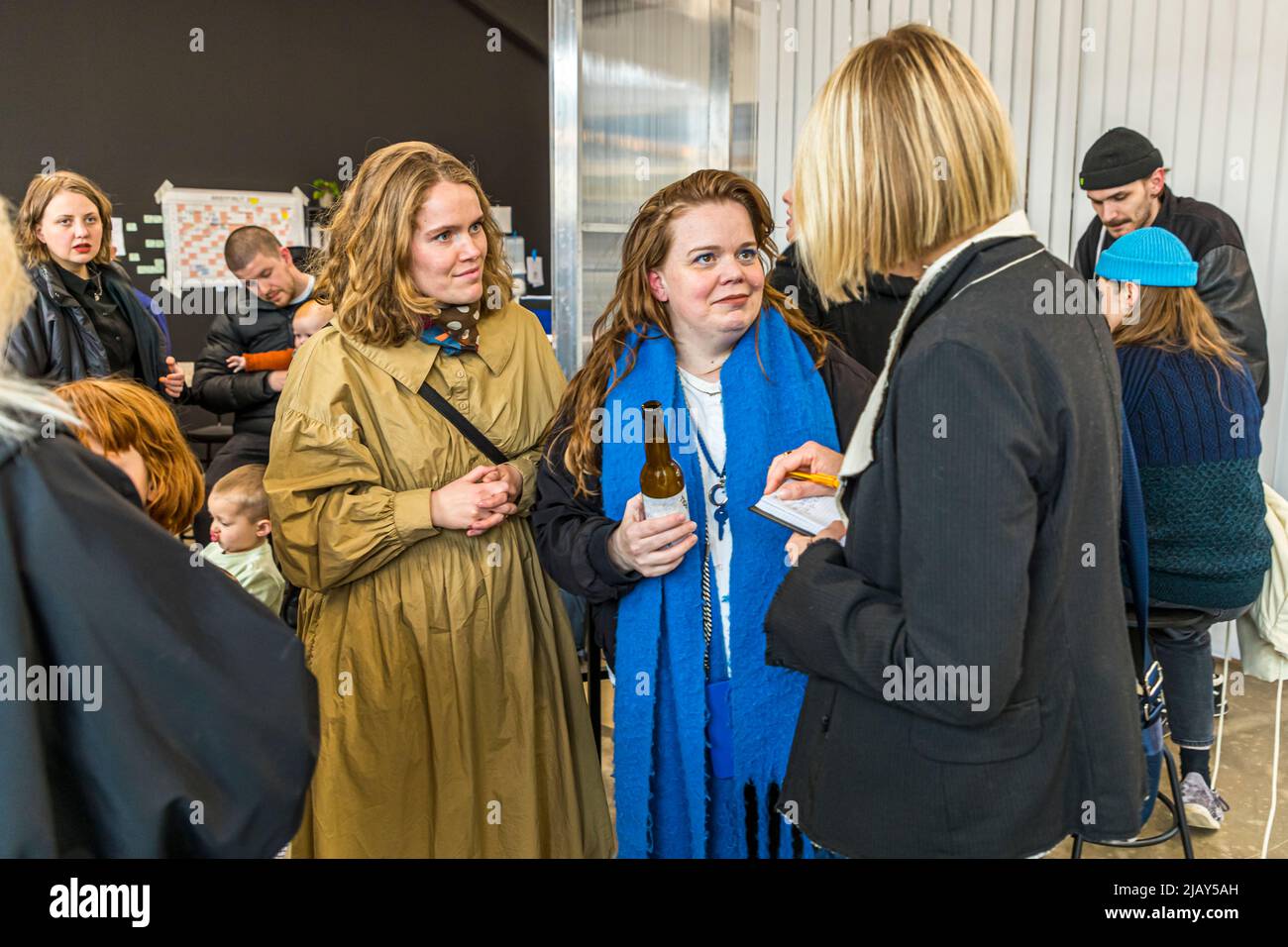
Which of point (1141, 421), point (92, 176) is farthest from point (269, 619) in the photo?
point (92, 176)

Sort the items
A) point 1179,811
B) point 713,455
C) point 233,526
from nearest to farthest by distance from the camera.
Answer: point 713,455 → point 1179,811 → point 233,526

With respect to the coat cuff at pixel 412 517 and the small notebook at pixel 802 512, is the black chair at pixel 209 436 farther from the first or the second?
the small notebook at pixel 802 512

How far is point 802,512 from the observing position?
1.62 m

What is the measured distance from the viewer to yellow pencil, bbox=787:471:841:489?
1.66m

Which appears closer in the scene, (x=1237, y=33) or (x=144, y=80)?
(x=1237, y=33)

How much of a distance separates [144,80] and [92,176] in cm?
74

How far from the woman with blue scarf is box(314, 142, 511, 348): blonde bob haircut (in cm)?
41

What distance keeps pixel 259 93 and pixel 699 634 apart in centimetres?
669

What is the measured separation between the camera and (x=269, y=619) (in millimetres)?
1007

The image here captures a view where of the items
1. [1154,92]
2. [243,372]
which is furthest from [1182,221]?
[243,372]

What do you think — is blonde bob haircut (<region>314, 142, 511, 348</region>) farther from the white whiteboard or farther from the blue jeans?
the white whiteboard

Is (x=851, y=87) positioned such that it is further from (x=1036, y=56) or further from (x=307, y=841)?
(x=1036, y=56)

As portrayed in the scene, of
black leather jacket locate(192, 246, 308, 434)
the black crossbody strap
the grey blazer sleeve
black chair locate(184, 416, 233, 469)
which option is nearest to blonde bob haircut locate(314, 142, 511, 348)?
the black crossbody strap

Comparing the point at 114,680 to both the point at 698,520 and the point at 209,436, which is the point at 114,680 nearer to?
the point at 698,520
